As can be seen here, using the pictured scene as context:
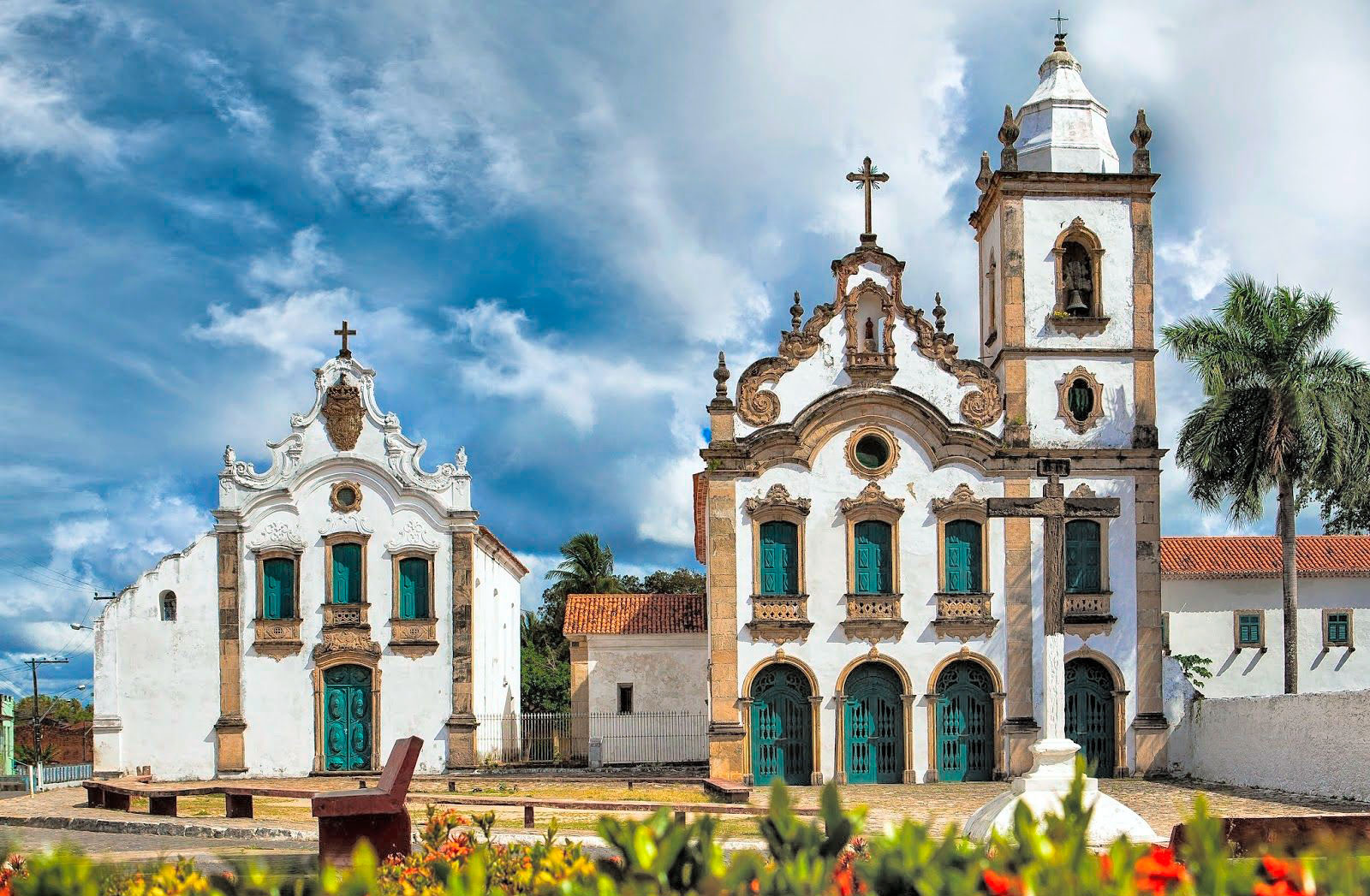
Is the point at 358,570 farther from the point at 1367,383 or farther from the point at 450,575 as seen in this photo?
the point at 1367,383

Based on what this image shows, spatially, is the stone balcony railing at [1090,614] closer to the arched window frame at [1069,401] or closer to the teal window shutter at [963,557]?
the teal window shutter at [963,557]

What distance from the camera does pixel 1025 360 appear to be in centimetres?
2658

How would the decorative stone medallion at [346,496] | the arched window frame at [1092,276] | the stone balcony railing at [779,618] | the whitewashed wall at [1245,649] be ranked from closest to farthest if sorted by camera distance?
1. the stone balcony railing at [779,618]
2. the arched window frame at [1092,276]
3. the decorative stone medallion at [346,496]
4. the whitewashed wall at [1245,649]

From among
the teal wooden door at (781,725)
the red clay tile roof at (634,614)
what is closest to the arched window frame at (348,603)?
the red clay tile roof at (634,614)

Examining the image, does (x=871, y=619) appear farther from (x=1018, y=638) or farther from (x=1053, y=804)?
(x=1053, y=804)

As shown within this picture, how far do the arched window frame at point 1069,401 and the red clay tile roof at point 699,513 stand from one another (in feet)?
23.1

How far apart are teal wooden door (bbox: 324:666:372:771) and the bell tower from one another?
1248cm

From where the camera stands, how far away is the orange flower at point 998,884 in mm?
3424

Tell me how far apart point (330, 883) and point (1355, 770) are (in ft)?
64.8

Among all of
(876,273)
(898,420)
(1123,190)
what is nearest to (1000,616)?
(898,420)

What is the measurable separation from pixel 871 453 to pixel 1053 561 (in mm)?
10238

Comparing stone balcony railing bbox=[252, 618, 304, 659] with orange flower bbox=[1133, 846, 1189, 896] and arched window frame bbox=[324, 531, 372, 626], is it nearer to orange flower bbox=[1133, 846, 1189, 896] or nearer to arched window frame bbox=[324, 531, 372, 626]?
arched window frame bbox=[324, 531, 372, 626]

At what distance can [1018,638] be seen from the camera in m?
25.7

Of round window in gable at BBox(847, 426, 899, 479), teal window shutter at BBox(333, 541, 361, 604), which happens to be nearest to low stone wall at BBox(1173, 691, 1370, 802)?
round window in gable at BBox(847, 426, 899, 479)
